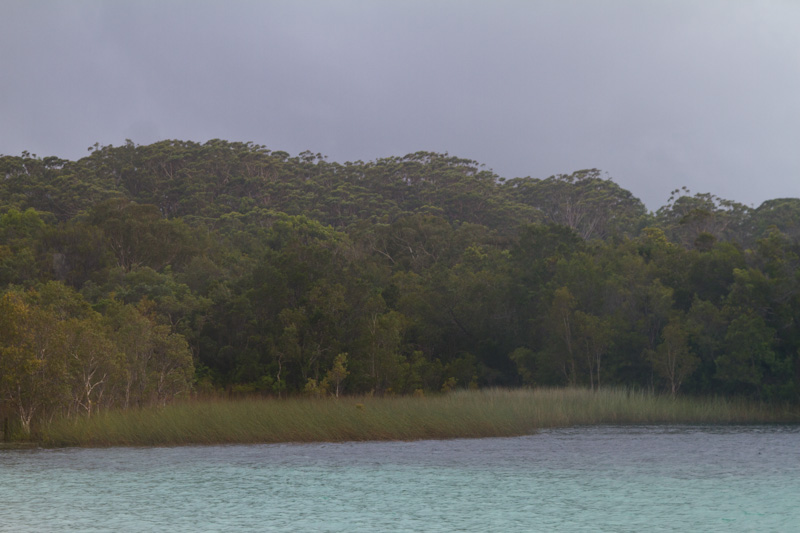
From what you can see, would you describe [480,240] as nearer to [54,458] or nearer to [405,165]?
[405,165]

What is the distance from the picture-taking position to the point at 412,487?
19812 mm

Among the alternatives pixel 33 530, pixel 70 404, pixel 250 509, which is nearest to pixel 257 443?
pixel 70 404

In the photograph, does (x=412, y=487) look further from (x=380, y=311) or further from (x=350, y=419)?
(x=380, y=311)

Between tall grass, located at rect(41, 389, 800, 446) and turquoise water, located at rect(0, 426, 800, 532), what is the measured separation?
1059 millimetres

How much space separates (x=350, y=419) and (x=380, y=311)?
642 inches

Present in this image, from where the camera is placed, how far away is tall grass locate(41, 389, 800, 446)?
91.1 ft

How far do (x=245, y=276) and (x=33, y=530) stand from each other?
111 feet

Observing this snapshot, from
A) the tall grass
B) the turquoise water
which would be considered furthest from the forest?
the turquoise water

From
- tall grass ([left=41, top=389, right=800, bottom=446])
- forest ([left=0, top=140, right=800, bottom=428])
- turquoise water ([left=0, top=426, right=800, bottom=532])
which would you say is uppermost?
forest ([left=0, top=140, right=800, bottom=428])

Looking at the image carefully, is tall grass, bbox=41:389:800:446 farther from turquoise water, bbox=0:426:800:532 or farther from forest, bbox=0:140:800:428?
forest, bbox=0:140:800:428

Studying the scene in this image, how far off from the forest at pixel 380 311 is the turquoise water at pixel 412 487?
21.3 feet

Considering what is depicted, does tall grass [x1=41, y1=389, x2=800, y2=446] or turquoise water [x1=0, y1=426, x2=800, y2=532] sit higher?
tall grass [x1=41, y1=389, x2=800, y2=446]

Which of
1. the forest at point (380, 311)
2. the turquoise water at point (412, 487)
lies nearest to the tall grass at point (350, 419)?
the turquoise water at point (412, 487)

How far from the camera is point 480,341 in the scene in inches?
2037
